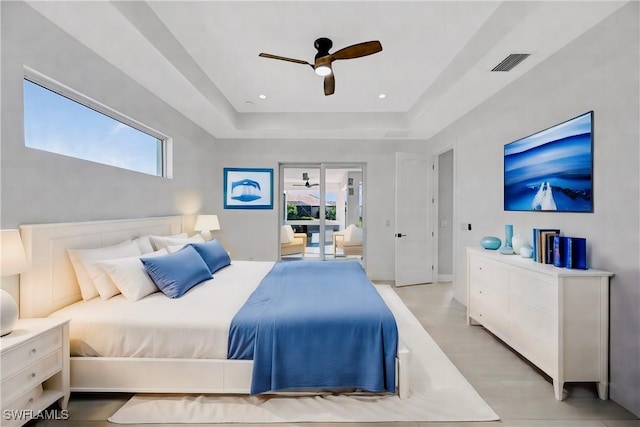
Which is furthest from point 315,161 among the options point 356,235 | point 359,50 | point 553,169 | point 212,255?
point 553,169

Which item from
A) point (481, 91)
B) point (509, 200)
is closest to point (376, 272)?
point (509, 200)

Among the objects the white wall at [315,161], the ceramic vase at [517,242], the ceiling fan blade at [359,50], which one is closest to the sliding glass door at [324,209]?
the white wall at [315,161]

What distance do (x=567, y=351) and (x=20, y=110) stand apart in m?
3.77

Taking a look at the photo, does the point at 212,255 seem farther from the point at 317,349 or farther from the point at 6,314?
the point at 317,349

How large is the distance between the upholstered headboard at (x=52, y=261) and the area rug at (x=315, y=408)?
0.86m

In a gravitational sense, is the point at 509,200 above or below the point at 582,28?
below

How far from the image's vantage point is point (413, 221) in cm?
474

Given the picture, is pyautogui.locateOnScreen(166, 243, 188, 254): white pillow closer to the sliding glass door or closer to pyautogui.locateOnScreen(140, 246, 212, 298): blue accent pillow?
pyautogui.locateOnScreen(140, 246, 212, 298): blue accent pillow

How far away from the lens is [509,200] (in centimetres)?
286

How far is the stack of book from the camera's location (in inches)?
75.9

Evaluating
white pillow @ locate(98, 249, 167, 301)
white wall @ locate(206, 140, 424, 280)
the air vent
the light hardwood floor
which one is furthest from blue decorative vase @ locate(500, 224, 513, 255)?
white pillow @ locate(98, 249, 167, 301)

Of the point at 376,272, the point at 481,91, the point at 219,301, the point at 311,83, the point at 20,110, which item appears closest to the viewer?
the point at 20,110

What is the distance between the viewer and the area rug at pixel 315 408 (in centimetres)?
171

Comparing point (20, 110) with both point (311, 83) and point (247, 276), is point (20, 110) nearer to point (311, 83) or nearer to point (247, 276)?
point (247, 276)
